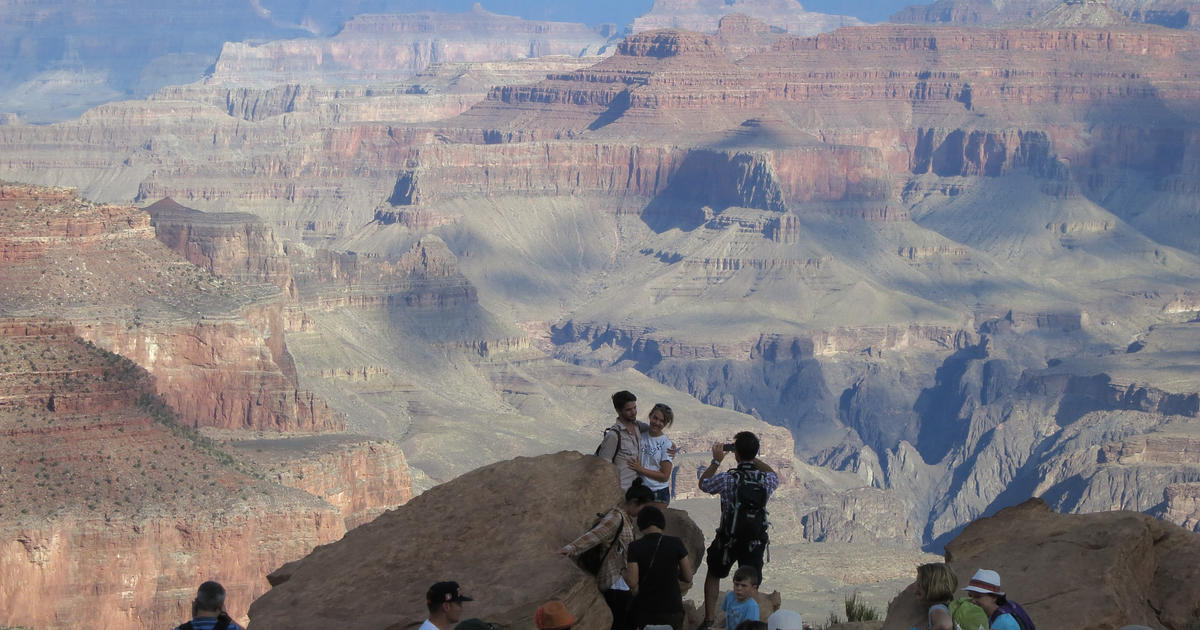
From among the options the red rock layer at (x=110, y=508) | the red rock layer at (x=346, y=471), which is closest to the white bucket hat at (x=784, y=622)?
the red rock layer at (x=110, y=508)

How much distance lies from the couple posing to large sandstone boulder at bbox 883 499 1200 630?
384 centimetres

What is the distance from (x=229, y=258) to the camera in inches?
5389

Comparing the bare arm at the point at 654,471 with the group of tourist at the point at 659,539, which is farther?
the bare arm at the point at 654,471

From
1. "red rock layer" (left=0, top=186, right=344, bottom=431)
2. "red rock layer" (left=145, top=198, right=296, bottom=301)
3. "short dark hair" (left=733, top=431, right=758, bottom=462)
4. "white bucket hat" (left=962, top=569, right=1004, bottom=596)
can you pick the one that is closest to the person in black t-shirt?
"short dark hair" (left=733, top=431, right=758, bottom=462)

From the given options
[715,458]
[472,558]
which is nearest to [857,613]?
[715,458]

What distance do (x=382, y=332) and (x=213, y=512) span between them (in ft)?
291

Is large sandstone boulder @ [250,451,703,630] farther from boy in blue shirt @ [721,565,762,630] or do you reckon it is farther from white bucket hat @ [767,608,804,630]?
white bucket hat @ [767,608,804,630]

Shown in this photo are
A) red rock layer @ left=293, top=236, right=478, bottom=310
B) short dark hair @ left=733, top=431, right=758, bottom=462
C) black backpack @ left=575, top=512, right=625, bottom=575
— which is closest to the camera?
black backpack @ left=575, top=512, right=625, bottom=575

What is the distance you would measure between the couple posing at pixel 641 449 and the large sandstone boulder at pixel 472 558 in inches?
21.0

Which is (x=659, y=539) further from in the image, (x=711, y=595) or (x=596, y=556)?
(x=711, y=595)

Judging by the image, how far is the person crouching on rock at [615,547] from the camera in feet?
88.2

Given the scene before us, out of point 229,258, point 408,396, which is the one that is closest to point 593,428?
point 408,396

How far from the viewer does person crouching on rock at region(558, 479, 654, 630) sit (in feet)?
88.2

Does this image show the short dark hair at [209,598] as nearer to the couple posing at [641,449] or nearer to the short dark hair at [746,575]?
the short dark hair at [746,575]
